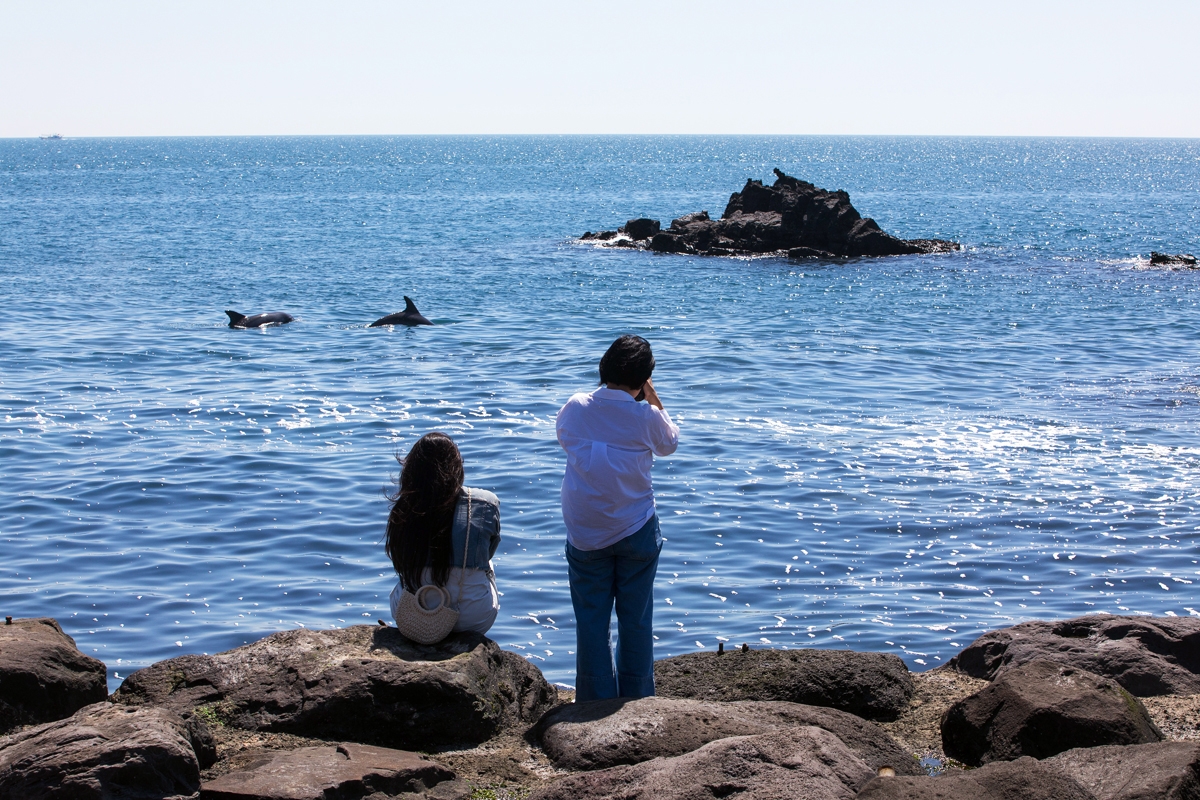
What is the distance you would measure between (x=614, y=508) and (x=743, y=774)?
1895 mm

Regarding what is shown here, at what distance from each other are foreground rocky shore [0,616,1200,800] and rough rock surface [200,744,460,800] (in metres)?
0.01

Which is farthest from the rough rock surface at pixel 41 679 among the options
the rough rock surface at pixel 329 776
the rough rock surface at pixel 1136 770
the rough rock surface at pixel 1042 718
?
the rough rock surface at pixel 1136 770

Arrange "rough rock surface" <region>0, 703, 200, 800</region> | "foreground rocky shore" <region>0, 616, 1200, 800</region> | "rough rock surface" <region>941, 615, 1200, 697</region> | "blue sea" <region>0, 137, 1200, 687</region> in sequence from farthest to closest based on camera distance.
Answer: "blue sea" <region>0, 137, 1200, 687</region> → "rough rock surface" <region>941, 615, 1200, 697</region> → "foreground rocky shore" <region>0, 616, 1200, 800</region> → "rough rock surface" <region>0, 703, 200, 800</region>

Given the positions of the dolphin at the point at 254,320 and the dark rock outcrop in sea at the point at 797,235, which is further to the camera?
the dark rock outcrop in sea at the point at 797,235

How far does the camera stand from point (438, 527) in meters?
6.05

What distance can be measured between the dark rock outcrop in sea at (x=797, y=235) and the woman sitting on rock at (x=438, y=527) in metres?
35.8

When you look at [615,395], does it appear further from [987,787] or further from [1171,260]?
[1171,260]

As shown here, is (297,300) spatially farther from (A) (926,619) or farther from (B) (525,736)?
(B) (525,736)

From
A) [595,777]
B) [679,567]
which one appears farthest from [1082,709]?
[679,567]

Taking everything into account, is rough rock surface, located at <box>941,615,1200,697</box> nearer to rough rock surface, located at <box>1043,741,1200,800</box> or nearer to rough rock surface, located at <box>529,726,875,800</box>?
rough rock surface, located at <box>1043,741,1200,800</box>

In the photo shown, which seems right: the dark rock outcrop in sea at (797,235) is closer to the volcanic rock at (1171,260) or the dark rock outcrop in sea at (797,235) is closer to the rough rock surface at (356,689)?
the volcanic rock at (1171,260)

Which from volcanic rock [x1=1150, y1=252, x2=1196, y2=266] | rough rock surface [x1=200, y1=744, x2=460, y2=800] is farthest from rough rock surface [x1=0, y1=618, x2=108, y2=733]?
volcanic rock [x1=1150, y1=252, x2=1196, y2=266]

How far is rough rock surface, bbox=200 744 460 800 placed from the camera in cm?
446

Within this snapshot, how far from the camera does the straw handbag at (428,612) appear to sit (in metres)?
6.07
